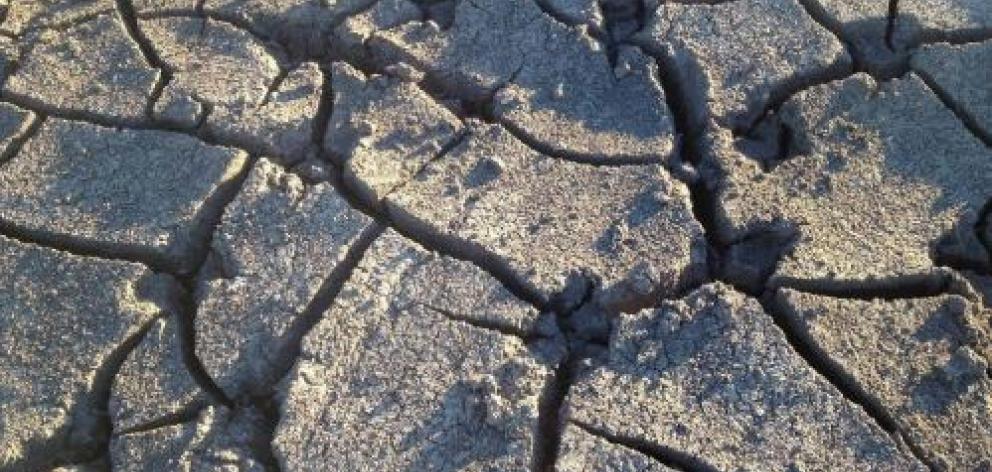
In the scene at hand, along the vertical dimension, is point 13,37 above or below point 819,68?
below

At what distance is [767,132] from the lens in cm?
284

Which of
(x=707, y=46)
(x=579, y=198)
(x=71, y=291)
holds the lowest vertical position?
(x=71, y=291)

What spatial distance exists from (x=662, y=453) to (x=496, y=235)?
0.69 meters

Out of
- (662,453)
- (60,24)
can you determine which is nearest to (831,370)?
(662,453)

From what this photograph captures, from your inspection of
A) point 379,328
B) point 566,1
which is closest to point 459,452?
point 379,328

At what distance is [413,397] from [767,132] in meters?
1.21

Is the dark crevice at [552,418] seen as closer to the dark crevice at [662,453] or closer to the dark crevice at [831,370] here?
the dark crevice at [662,453]

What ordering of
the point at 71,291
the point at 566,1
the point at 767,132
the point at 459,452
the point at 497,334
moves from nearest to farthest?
1. the point at 459,452
2. the point at 497,334
3. the point at 71,291
4. the point at 767,132
5. the point at 566,1

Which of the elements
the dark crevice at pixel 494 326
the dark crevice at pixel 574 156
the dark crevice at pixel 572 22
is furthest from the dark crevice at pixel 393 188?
the dark crevice at pixel 572 22

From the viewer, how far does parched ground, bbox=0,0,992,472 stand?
7.52 ft

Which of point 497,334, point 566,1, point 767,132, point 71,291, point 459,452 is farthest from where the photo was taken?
point 566,1

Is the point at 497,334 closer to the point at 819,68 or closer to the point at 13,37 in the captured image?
the point at 819,68

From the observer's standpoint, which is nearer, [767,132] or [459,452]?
[459,452]

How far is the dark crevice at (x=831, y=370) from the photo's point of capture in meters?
2.24
